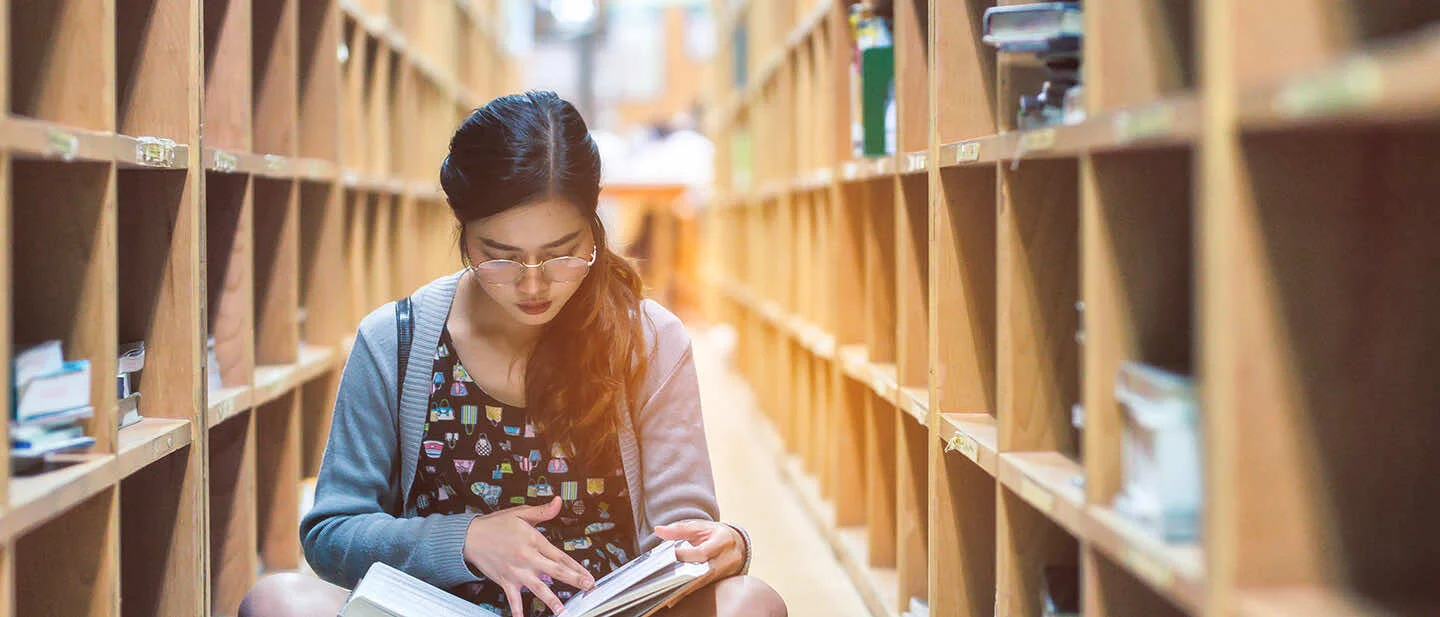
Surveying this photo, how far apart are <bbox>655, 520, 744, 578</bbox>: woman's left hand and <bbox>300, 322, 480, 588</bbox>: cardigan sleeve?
0.28m

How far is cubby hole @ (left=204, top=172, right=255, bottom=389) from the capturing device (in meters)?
2.34

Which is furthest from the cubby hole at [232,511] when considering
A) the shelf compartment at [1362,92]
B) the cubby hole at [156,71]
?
the shelf compartment at [1362,92]

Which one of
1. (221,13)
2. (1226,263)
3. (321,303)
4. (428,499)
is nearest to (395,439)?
(428,499)

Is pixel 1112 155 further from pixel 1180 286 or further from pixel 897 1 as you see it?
→ pixel 897 1

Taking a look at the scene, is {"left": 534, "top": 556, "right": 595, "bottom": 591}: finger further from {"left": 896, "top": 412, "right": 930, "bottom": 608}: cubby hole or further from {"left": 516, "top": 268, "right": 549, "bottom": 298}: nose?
{"left": 896, "top": 412, "right": 930, "bottom": 608}: cubby hole

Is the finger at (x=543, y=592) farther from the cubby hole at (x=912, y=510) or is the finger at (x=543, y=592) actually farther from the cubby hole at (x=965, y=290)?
the cubby hole at (x=912, y=510)

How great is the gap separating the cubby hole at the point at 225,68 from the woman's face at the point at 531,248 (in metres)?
0.85

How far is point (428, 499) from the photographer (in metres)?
1.82

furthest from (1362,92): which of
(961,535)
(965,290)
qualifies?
(961,535)

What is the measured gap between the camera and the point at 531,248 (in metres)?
1.67

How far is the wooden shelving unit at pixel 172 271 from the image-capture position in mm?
1602

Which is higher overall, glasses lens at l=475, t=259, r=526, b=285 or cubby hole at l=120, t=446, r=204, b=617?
glasses lens at l=475, t=259, r=526, b=285

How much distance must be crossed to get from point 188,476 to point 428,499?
42 cm

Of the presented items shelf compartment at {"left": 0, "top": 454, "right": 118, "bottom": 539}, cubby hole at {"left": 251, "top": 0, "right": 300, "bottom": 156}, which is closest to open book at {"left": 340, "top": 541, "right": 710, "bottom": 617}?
shelf compartment at {"left": 0, "top": 454, "right": 118, "bottom": 539}
